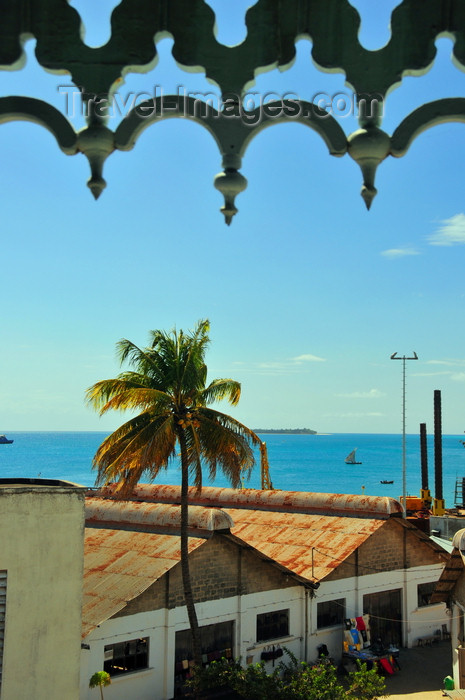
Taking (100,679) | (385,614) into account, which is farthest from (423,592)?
(100,679)

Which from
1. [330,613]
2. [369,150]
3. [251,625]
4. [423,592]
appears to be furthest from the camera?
[423,592]

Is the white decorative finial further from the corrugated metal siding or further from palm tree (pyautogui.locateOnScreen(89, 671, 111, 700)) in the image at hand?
palm tree (pyautogui.locateOnScreen(89, 671, 111, 700))

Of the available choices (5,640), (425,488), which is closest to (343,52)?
(5,640)

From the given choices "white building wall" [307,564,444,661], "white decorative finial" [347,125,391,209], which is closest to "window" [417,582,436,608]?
"white building wall" [307,564,444,661]

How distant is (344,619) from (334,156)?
83.7ft

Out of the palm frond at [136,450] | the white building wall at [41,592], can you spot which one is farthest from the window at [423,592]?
the white building wall at [41,592]

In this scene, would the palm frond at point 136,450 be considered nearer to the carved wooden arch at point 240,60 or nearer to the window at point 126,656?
the window at point 126,656

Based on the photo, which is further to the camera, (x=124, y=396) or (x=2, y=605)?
(x=124, y=396)

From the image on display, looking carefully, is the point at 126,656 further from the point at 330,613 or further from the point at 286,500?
the point at 286,500

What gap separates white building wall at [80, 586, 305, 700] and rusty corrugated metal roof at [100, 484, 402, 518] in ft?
20.2

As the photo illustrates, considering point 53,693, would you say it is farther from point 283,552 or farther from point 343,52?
point 283,552

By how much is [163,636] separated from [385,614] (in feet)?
36.6

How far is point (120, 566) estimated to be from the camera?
71.2ft

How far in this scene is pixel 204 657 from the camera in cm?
2122
